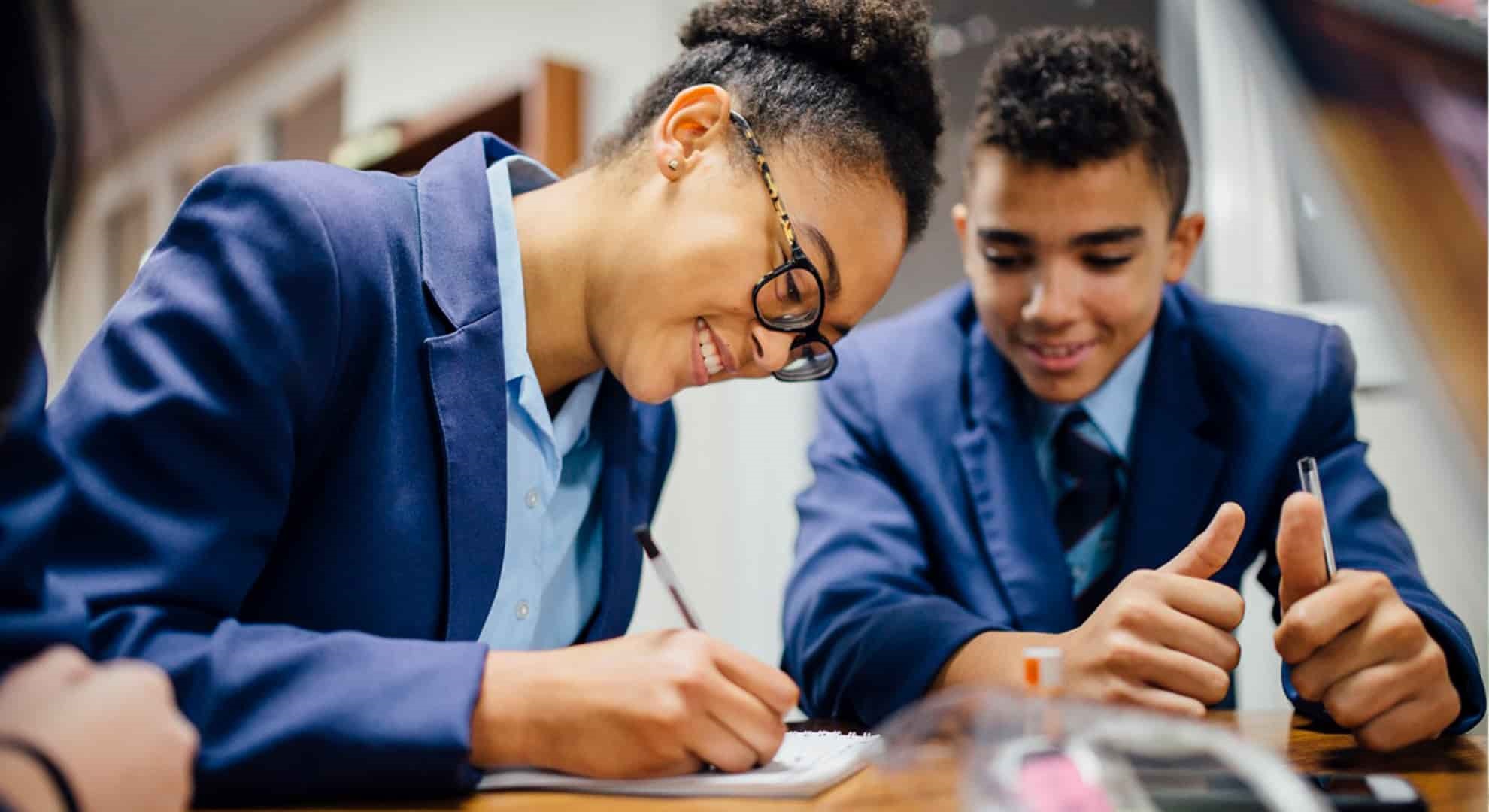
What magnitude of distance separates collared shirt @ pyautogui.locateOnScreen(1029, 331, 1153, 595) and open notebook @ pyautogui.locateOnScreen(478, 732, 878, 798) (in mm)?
719

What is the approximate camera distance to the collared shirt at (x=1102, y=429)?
1375 millimetres

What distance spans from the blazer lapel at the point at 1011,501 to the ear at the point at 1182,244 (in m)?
0.26

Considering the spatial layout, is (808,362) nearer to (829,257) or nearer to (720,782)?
(829,257)

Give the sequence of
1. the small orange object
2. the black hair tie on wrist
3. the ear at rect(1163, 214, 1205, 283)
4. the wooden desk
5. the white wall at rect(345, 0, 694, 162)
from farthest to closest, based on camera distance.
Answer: the white wall at rect(345, 0, 694, 162) < the ear at rect(1163, 214, 1205, 283) < the small orange object < the wooden desk < the black hair tie on wrist

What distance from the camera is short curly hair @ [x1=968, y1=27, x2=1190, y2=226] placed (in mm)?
1339

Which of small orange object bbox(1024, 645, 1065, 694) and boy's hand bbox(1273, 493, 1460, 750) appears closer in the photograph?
small orange object bbox(1024, 645, 1065, 694)

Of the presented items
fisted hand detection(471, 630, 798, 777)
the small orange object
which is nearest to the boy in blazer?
the small orange object

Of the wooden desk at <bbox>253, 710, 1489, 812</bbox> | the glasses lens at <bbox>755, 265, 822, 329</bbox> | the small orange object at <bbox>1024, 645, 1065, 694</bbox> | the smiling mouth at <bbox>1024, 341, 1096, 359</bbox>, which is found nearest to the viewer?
the wooden desk at <bbox>253, 710, 1489, 812</bbox>

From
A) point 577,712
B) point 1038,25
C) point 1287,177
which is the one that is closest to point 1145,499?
point 1287,177

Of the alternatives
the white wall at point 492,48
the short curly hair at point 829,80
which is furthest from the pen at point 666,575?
the white wall at point 492,48

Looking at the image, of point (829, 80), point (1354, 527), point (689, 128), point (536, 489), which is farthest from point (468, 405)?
point (1354, 527)

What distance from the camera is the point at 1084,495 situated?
4.62 ft

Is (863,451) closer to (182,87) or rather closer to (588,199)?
(588,199)

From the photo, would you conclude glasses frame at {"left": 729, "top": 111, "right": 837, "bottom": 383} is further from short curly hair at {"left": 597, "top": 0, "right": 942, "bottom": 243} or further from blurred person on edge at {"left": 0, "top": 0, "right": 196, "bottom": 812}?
blurred person on edge at {"left": 0, "top": 0, "right": 196, "bottom": 812}
